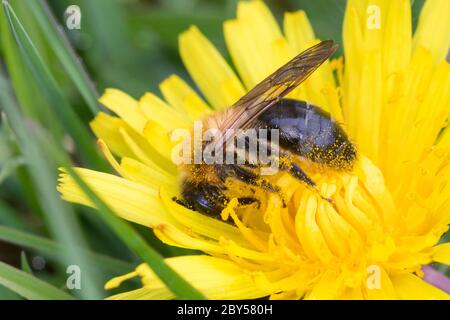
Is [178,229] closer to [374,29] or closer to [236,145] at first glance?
[236,145]

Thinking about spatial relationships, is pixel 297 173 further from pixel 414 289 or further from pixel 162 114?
pixel 162 114

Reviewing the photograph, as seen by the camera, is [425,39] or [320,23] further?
[320,23]

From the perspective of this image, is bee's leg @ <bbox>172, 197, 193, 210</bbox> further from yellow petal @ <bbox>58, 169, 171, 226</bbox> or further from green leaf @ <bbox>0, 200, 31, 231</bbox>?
green leaf @ <bbox>0, 200, 31, 231</bbox>

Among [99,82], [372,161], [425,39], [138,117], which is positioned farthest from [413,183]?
[99,82]

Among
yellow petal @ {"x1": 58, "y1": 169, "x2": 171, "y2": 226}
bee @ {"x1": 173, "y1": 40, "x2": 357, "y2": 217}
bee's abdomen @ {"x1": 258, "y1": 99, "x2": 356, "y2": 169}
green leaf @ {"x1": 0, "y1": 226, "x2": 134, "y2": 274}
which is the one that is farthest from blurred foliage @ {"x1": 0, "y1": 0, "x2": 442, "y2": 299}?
bee's abdomen @ {"x1": 258, "y1": 99, "x2": 356, "y2": 169}

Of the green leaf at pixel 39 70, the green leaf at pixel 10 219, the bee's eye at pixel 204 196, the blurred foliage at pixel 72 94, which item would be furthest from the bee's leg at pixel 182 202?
the green leaf at pixel 10 219

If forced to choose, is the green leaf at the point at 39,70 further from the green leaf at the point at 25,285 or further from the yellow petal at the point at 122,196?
the green leaf at the point at 25,285

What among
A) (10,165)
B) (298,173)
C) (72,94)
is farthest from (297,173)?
(72,94)

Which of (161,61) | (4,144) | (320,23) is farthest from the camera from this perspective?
(161,61)
